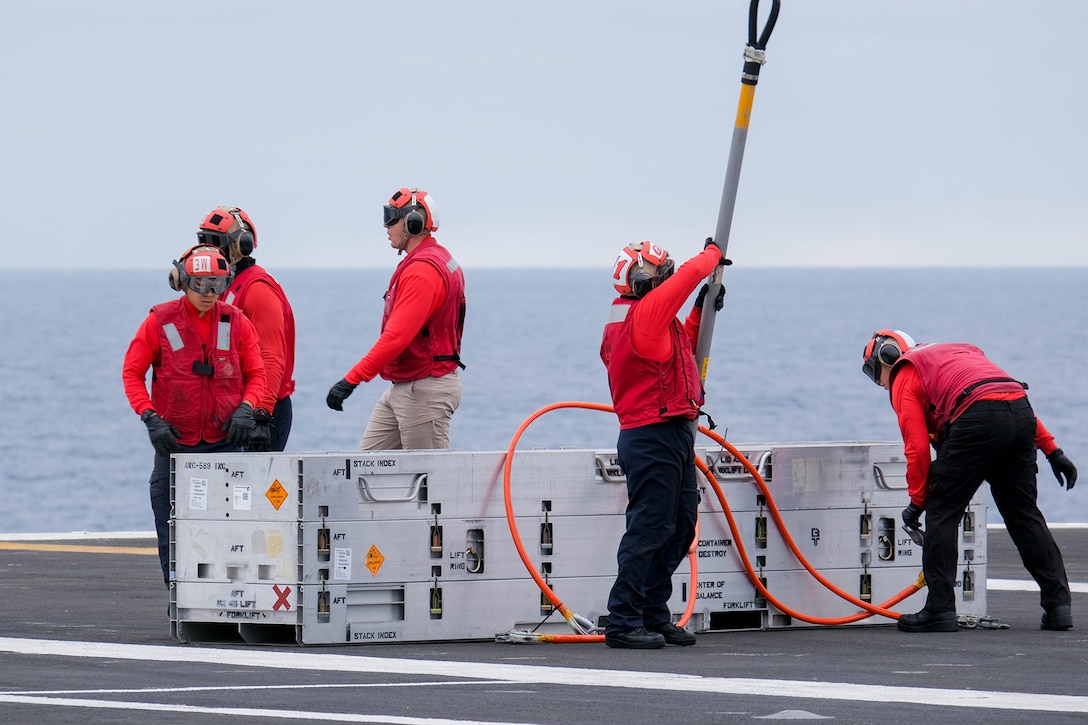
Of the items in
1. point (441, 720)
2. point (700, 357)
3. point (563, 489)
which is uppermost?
point (700, 357)

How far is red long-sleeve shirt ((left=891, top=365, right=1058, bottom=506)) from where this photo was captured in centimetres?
1138

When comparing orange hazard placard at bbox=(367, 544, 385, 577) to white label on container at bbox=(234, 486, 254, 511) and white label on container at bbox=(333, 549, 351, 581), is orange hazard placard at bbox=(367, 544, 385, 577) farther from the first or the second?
white label on container at bbox=(234, 486, 254, 511)

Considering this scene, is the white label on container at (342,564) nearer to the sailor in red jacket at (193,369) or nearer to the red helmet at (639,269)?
the sailor in red jacket at (193,369)

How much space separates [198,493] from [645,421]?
2.35 meters

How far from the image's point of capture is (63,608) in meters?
12.6

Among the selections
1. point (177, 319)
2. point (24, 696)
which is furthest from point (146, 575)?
point (24, 696)

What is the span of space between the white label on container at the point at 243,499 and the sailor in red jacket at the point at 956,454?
3.50 metres

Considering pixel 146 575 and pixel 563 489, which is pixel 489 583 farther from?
pixel 146 575

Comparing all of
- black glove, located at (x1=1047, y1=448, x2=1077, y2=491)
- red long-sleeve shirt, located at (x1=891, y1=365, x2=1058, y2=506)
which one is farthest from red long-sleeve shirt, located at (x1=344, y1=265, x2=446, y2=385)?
black glove, located at (x1=1047, y1=448, x2=1077, y2=491)

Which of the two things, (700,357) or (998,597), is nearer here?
(700,357)

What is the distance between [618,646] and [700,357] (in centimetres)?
162

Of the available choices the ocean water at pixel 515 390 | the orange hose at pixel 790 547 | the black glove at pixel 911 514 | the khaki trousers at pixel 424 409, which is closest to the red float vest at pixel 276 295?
the khaki trousers at pixel 424 409

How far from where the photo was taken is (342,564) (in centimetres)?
1064

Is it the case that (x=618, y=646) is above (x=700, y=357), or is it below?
below
